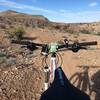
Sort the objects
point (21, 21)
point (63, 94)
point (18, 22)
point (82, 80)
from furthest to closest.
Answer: point (21, 21) → point (18, 22) → point (82, 80) → point (63, 94)

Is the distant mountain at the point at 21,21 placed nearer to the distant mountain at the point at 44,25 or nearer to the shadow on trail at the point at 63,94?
the distant mountain at the point at 44,25

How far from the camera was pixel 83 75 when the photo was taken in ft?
33.5

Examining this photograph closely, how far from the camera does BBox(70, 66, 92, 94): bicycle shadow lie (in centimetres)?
880

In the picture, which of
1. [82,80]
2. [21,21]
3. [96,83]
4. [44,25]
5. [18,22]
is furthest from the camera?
[21,21]

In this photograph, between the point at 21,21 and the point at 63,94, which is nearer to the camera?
the point at 63,94

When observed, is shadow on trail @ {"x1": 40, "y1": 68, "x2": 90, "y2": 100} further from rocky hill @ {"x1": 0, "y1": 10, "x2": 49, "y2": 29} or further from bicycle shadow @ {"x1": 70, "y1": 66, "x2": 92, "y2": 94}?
rocky hill @ {"x1": 0, "y1": 10, "x2": 49, "y2": 29}

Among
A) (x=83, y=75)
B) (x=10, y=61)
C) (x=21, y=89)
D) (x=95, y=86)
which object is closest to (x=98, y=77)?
(x=83, y=75)

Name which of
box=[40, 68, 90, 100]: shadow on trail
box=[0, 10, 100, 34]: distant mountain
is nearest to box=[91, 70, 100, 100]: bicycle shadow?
box=[40, 68, 90, 100]: shadow on trail

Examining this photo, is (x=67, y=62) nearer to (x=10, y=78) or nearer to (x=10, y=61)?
(x=10, y=61)

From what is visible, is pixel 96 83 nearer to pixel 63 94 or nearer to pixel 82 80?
pixel 82 80

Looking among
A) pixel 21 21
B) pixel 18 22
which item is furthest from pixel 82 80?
pixel 21 21

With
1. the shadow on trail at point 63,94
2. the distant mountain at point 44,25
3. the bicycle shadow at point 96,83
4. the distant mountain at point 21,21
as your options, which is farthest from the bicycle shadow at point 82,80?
the distant mountain at point 21,21

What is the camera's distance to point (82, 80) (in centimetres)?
956

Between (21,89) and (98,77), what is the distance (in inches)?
120
